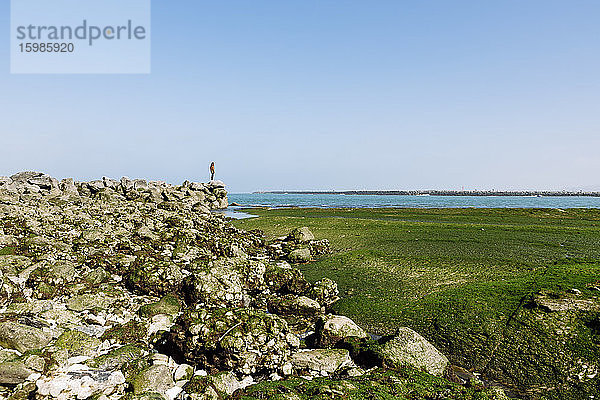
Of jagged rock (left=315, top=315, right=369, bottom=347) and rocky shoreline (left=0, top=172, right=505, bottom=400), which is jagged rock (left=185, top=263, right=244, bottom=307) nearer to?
rocky shoreline (left=0, top=172, right=505, bottom=400)

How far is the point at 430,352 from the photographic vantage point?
10180 millimetres

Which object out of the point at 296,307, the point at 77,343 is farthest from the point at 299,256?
the point at 77,343

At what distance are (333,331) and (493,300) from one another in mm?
8033

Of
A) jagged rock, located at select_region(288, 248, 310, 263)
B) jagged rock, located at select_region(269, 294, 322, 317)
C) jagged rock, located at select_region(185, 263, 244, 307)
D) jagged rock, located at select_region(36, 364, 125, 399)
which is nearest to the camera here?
jagged rock, located at select_region(36, 364, 125, 399)

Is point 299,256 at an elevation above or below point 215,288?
below

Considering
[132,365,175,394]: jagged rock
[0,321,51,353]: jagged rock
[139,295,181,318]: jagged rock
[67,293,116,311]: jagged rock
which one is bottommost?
[132,365,175,394]: jagged rock

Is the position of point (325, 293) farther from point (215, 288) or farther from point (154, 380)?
point (154, 380)

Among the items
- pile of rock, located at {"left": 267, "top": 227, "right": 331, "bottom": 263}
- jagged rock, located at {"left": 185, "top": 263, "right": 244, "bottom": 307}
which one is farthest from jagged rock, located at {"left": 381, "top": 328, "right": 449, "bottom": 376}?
pile of rock, located at {"left": 267, "top": 227, "right": 331, "bottom": 263}

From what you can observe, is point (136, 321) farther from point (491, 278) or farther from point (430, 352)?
point (491, 278)

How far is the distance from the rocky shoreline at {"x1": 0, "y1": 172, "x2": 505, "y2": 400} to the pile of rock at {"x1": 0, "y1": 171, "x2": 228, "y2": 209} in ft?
149

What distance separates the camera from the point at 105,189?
224 feet

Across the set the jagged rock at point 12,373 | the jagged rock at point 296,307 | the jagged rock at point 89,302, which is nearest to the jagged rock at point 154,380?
the jagged rock at point 12,373

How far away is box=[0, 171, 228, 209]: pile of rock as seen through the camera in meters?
59.7

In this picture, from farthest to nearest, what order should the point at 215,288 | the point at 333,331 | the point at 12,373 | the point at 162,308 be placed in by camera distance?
the point at 215,288 < the point at 162,308 < the point at 333,331 < the point at 12,373
